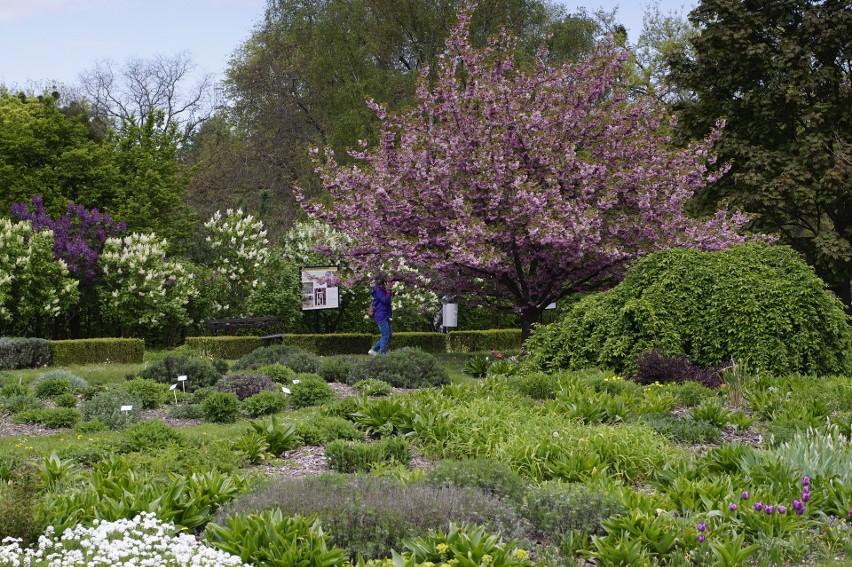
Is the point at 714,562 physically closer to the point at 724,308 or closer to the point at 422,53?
the point at 724,308

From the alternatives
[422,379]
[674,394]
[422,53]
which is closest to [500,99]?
[422,379]

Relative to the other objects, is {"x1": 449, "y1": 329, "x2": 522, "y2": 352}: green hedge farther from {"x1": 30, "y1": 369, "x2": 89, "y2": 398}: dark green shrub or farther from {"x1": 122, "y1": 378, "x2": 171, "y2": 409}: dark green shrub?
{"x1": 122, "y1": 378, "x2": 171, "y2": 409}: dark green shrub

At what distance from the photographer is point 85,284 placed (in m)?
18.9

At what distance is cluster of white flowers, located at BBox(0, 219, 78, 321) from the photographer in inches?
658

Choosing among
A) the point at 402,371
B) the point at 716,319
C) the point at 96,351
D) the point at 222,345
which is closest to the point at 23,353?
the point at 96,351

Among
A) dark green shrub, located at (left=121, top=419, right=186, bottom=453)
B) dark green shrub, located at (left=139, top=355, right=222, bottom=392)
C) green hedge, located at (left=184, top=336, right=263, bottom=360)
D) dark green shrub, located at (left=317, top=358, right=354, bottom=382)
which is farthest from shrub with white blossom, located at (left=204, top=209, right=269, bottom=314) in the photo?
dark green shrub, located at (left=121, top=419, right=186, bottom=453)

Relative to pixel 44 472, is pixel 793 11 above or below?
above

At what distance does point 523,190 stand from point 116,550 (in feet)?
A: 35.2

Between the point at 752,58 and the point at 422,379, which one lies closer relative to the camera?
the point at 422,379

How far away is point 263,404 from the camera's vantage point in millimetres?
9992

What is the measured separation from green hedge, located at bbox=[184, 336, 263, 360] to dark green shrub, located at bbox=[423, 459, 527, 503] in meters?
12.1

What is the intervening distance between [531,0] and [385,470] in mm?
31111

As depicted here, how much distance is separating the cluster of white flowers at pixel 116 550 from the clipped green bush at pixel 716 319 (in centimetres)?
776

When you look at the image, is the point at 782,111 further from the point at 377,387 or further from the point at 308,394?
the point at 308,394
